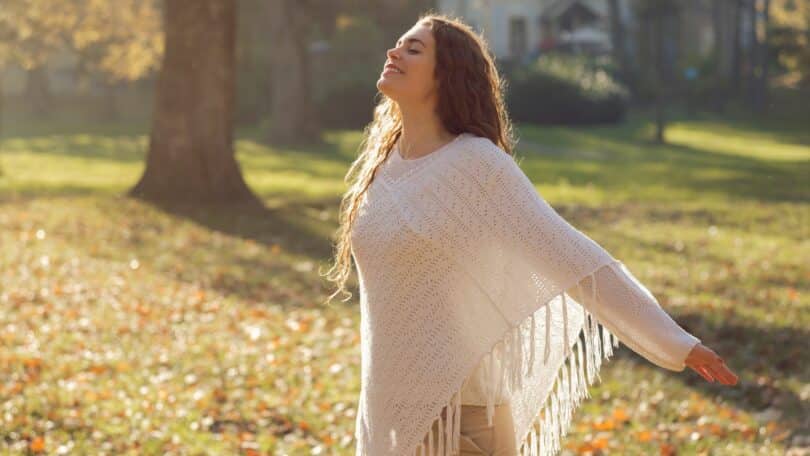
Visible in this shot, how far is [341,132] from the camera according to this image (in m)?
41.4

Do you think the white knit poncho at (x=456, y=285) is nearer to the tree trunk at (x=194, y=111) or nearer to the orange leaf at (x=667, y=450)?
the orange leaf at (x=667, y=450)

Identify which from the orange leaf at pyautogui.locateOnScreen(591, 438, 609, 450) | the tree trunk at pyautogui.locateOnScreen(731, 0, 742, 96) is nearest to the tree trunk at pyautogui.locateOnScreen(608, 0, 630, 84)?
the tree trunk at pyautogui.locateOnScreen(731, 0, 742, 96)

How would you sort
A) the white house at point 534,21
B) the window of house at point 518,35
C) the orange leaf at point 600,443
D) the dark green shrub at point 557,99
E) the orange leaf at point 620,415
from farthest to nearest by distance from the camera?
the window of house at point 518,35, the white house at point 534,21, the dark green shrub at point 557,99, the orange leaf at point 620,415, the orange leaf at point 600,443

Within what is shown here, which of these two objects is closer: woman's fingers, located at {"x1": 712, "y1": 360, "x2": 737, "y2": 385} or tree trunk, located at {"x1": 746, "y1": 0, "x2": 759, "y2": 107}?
woman's fingers, located at {"x1": 712, "y1": 360, "x2": 737, "y2": 385}

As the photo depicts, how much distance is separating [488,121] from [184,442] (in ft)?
14.2

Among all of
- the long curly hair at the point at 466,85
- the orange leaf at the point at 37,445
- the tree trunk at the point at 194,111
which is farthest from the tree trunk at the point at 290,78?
the long curly hair at the point at 466,85

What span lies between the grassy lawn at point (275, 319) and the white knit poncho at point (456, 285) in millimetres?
3626

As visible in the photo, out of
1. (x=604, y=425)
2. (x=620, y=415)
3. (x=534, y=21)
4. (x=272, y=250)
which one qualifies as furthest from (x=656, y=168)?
(x=534, y=21)

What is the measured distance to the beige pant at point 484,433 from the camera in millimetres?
3998

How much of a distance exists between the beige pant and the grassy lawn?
3.68 metres

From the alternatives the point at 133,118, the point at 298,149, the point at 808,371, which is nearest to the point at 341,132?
the point at 298,149

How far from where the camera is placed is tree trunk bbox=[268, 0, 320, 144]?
34219 mm

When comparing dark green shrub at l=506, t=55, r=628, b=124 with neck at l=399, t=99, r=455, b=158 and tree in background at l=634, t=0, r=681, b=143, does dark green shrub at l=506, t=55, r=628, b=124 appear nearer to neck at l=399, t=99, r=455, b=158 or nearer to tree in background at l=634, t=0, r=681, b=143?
tree in background at l=634, t=0, r=681, b=143

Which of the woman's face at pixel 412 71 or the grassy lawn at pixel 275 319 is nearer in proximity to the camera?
the woman's face at pixel 412 71
